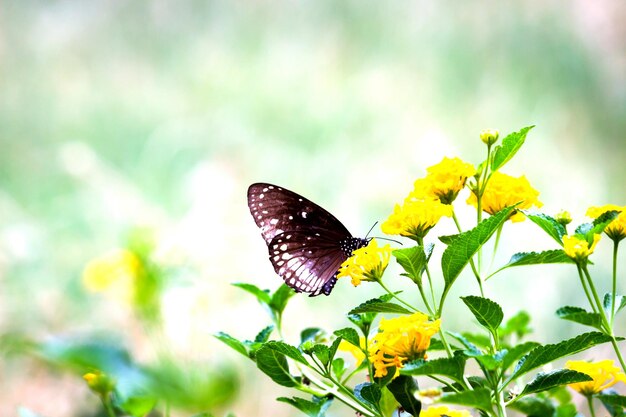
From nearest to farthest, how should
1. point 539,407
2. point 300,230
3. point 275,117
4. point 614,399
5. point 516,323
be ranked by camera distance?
point 539,407 < point 614,399 < point 516,323 < point 300,230 < point 275,117

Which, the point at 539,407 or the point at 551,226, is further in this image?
the point at 551,226

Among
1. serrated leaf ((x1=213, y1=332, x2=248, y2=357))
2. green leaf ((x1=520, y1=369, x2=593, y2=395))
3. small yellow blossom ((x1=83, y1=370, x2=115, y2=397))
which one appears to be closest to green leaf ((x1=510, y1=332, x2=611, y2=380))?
green leaf ((x1=520, y1=369, x2=593, y2=395))

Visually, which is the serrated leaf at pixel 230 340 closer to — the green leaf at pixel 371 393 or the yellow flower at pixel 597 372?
the green leaf at pixel 371 393

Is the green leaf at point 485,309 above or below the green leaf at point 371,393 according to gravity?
above

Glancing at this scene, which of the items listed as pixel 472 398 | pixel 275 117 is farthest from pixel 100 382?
pixel 275 117

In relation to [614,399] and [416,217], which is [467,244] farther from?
[614,399]

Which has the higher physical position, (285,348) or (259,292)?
(259,292)

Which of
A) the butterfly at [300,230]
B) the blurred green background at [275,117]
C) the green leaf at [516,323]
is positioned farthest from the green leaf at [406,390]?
the blurred green background at [275,117]
